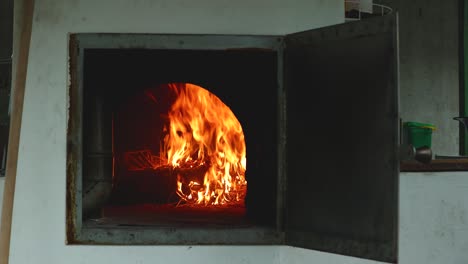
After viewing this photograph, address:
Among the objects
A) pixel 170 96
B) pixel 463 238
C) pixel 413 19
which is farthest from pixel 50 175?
pixel 413 19

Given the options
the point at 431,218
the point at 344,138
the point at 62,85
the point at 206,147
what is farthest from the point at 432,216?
the point at 62,85

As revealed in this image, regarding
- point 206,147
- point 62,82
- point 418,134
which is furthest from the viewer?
point 418,134

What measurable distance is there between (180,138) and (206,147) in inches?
9.0

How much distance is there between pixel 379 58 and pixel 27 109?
6.68ft

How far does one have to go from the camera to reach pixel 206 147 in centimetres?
595

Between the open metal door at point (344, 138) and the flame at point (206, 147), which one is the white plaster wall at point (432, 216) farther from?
the flame at point (206, 147)

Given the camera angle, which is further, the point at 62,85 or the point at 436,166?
the point at 436,166

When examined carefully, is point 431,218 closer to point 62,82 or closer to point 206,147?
point 206,147

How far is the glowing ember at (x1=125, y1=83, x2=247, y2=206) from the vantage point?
19.3 feet

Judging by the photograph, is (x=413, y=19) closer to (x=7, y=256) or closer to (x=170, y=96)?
(x=170, y=96)

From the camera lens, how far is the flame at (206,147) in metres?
5.89

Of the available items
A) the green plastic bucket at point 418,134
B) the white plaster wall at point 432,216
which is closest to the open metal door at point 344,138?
the white plaster wall at point 432,216

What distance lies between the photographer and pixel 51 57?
453cm

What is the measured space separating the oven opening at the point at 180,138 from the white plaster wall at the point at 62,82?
0.20 meters
